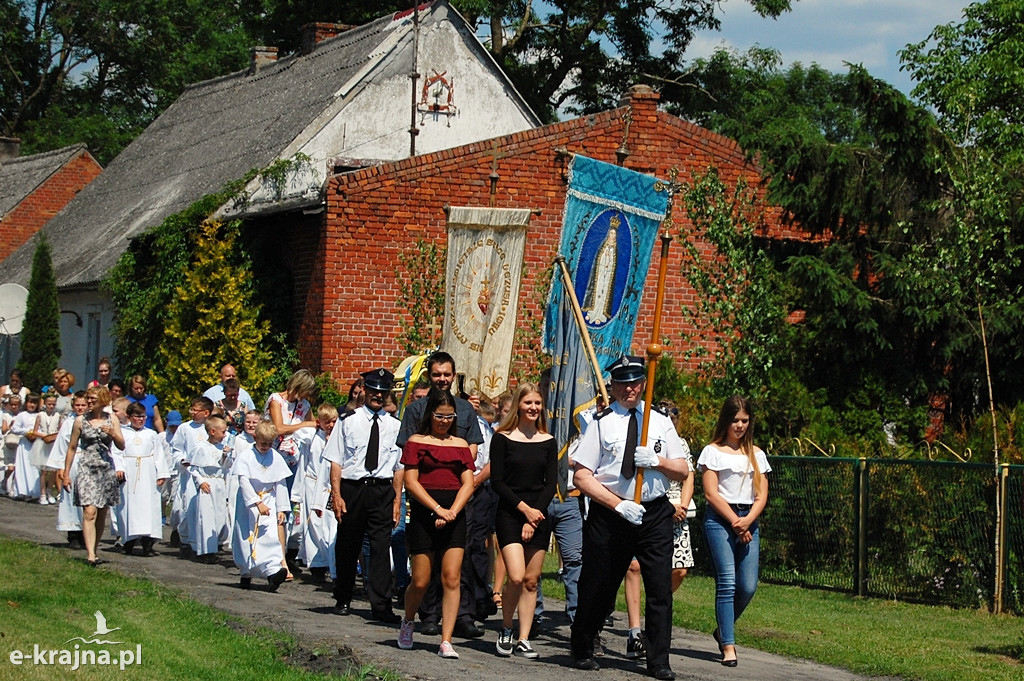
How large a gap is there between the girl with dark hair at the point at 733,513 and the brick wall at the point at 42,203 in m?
40.5

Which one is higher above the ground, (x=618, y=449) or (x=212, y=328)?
(x=212, y=328)

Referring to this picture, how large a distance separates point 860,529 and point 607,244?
451 cm

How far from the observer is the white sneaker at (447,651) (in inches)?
399

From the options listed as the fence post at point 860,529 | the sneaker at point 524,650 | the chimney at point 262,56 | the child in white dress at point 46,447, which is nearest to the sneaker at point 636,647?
the sneaker at point 524,650

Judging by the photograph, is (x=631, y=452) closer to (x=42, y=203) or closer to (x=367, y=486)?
(x=367, y=486)

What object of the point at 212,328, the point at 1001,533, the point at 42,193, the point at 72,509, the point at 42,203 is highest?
the point at 42,193

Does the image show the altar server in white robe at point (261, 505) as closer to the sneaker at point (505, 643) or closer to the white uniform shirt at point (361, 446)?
the white uniform shirt at point (361, 446)

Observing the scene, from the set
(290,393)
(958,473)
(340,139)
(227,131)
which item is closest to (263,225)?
(340,139)

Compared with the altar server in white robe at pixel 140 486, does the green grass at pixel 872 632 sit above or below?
below

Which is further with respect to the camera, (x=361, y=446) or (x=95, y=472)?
(x=95, y=472)

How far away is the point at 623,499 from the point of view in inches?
385

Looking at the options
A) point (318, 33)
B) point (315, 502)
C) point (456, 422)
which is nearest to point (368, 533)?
point (456, 422)

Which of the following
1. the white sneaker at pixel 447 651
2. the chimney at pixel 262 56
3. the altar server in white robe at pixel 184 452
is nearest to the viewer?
the white sneaker at pixel 447 651

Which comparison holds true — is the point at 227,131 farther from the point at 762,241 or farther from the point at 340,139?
the point at 762,241
